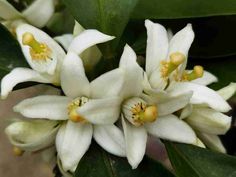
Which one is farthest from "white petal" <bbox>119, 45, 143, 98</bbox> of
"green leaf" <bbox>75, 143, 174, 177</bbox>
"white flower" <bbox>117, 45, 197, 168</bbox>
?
"green leaf" <bbox>75, 143, 174, 177</bbox>

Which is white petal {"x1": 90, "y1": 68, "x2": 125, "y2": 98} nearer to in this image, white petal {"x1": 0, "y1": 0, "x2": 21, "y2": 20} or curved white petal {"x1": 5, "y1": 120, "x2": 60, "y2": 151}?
curved white petal {"x1": 5, "y1": 120, "x2": 60, "y2": 151}

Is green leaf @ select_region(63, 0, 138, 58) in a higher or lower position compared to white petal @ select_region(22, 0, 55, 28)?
higher

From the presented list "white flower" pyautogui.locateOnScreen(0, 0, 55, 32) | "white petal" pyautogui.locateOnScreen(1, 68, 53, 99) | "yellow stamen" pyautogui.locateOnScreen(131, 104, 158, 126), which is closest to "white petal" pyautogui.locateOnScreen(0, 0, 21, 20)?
"white flower" pyautogui.locateOnScreen(0, 0, 55, 32)

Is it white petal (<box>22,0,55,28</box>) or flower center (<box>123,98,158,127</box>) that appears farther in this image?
white petal (<box>22,0,55,28</box>)

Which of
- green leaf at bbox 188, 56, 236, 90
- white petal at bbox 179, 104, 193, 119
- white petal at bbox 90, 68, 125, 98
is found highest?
white petal at bbox 90, 68, 125, 98

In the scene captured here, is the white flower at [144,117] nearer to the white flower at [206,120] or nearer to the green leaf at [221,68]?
the white flower at [206,120]

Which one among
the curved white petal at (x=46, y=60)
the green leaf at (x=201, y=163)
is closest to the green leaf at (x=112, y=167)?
the green leaf at (x=201, y=163)
